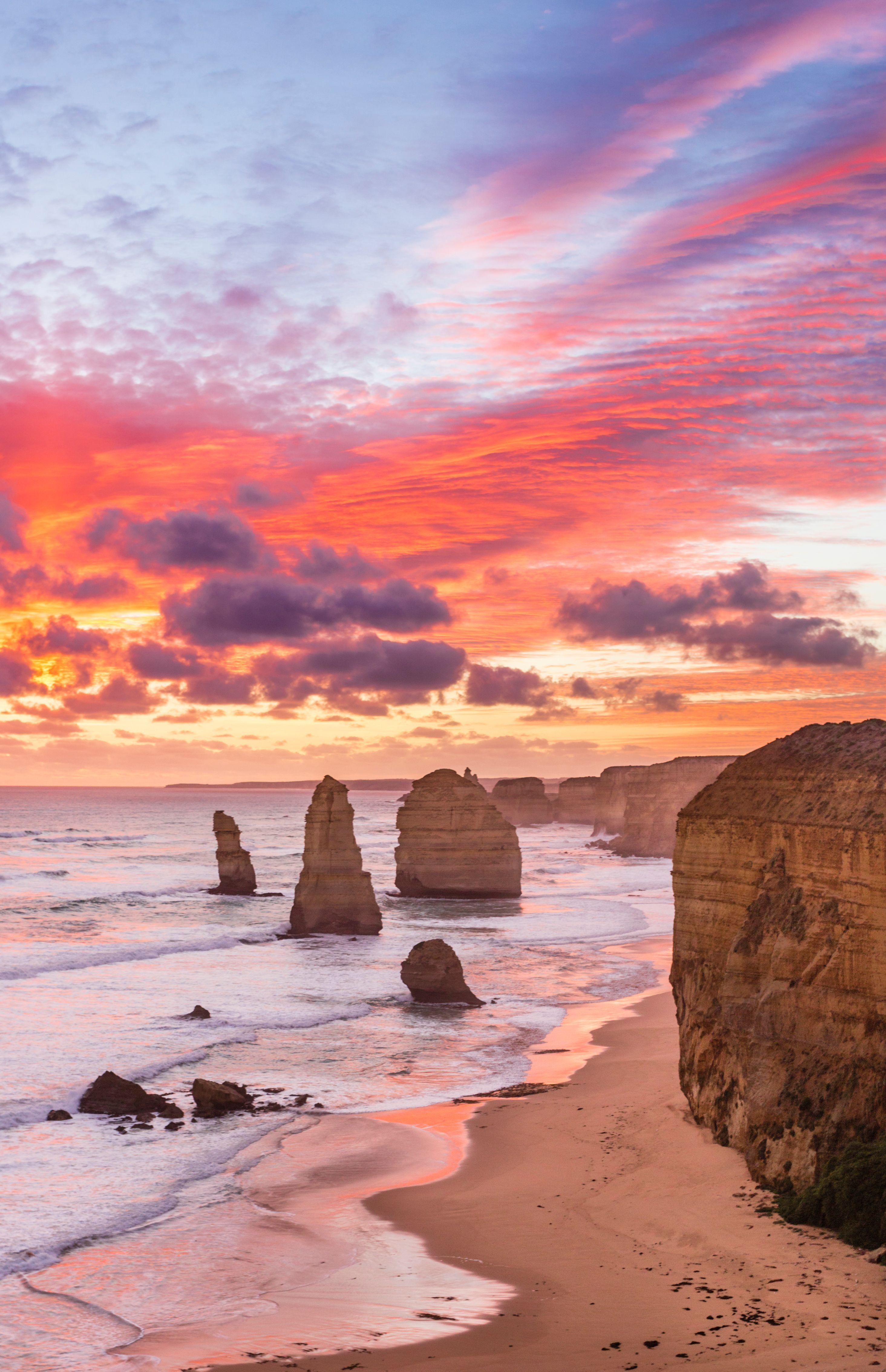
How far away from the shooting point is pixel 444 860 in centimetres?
7006

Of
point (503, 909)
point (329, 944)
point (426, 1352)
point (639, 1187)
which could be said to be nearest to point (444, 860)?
point (503, 909)

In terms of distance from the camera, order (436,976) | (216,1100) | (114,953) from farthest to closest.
A: (114,953), (436,976), (216,1100)

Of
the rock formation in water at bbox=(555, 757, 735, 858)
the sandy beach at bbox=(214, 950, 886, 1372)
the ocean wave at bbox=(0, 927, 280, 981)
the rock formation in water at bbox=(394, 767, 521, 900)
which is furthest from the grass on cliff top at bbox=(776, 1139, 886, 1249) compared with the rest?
the rock formation in water at bbox=(555, 757, 735, 858)

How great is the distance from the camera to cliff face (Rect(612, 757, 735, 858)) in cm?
11256

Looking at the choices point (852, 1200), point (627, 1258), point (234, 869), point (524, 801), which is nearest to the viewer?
point (852, 1200)

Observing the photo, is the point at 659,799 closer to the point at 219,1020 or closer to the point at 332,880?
the point at 332,880

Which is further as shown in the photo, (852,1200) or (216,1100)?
(216,1100)

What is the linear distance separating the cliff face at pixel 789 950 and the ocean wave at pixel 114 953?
3373cm

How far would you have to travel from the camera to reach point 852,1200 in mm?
14398

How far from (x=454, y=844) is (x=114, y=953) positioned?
23.9m

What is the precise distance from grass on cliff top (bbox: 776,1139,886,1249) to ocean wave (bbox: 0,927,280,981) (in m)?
37.2

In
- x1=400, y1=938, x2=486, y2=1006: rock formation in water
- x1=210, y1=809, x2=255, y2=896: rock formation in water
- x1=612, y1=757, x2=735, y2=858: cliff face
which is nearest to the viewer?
x1=400, y1=938, x2=486, y2=1006: rock formation in water

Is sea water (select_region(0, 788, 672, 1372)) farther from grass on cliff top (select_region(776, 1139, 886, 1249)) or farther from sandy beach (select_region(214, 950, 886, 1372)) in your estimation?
grass on cliff top (select_region(776, 1139, 886, 1249))

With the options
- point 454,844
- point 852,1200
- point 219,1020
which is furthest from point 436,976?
point 454,844
